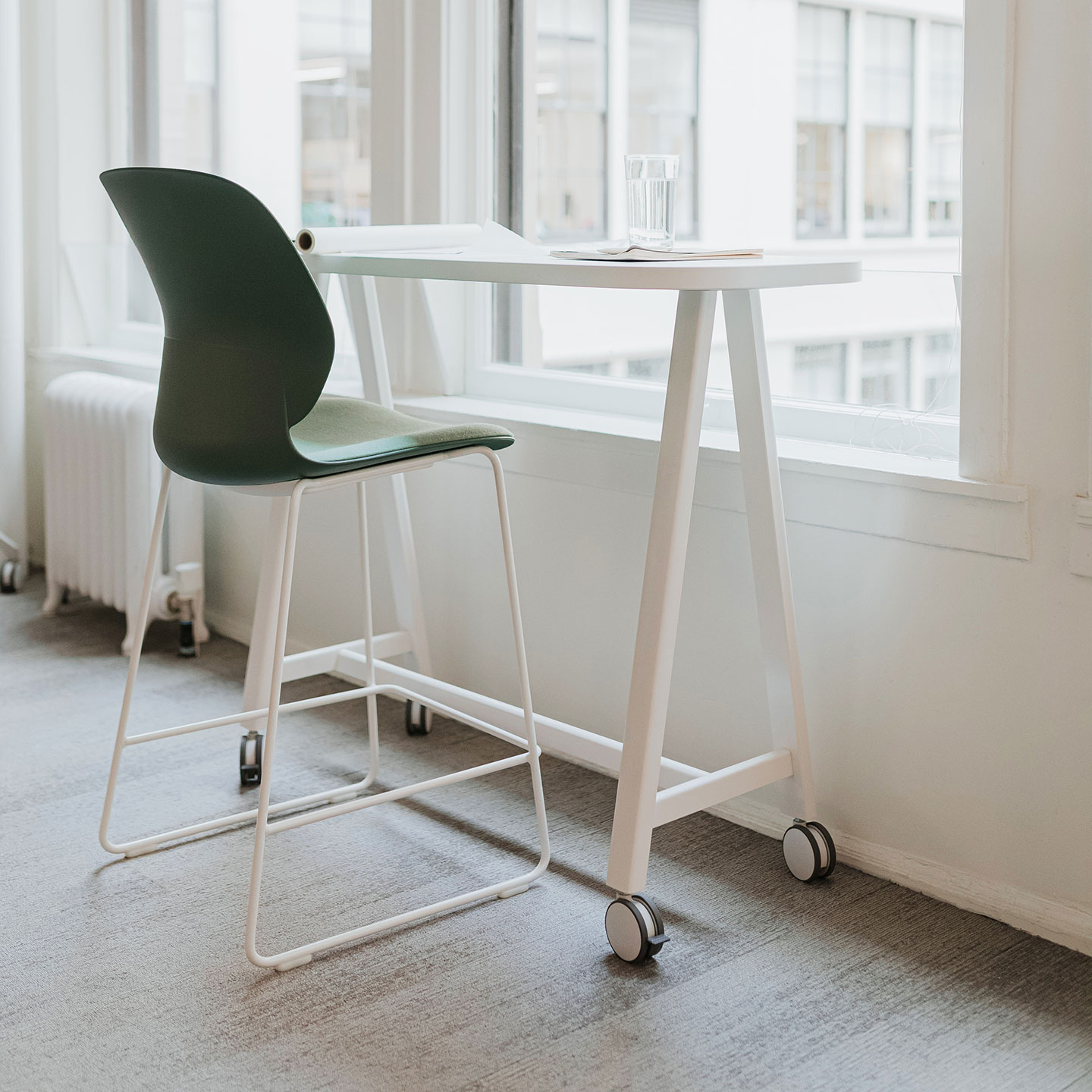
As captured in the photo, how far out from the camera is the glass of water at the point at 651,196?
172cm

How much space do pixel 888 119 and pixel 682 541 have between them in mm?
750

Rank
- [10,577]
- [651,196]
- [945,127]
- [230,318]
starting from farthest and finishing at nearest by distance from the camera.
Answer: [10,577]
[945,127]
[651,196]
[230,318]

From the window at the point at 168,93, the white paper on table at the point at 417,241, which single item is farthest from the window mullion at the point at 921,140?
the window at the point at 168,93

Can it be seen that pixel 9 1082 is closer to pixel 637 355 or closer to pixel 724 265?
pixel 724 265

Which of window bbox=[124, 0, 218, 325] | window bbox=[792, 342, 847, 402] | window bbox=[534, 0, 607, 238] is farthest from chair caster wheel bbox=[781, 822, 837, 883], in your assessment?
window bbox=[124, 0, 218, 325]

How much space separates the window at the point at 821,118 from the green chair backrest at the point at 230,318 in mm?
863

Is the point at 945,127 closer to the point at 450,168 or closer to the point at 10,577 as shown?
the point at 450,168

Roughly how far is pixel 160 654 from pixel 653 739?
1.70 m

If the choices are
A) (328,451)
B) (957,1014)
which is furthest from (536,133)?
(957,1014)

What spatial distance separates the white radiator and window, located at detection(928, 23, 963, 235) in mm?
1818

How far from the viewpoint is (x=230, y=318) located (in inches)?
62.6

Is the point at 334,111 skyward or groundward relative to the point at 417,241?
skyward

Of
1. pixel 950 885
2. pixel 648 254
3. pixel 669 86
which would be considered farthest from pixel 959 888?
pixel 669 86

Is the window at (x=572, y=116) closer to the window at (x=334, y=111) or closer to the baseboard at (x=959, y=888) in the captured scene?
the window at (x=334, y=111)
